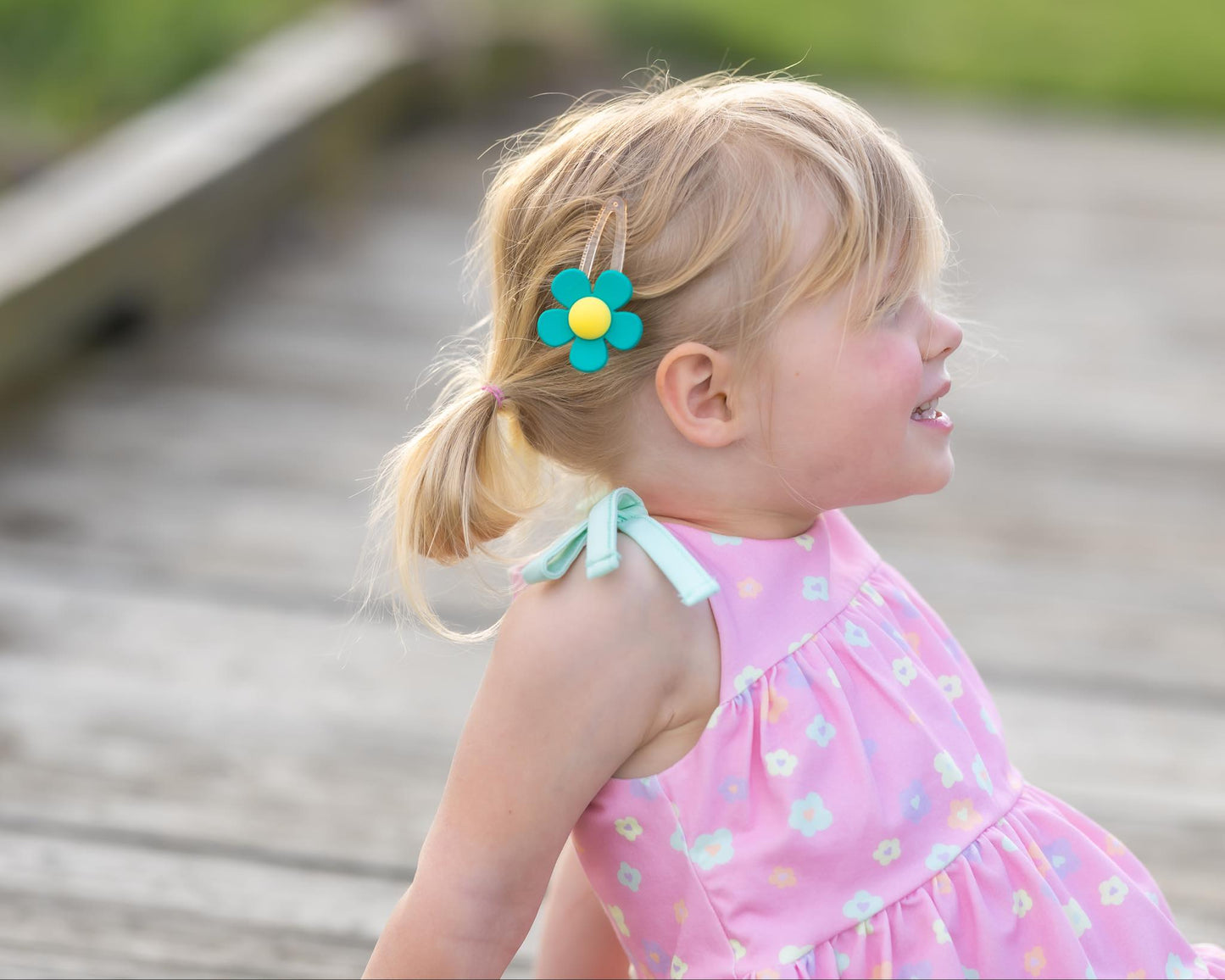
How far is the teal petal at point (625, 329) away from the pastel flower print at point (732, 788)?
0.28m

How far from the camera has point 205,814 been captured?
1.48 m

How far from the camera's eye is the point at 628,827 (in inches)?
37.1

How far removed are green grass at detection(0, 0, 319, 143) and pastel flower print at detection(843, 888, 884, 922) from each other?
2867 millimetres

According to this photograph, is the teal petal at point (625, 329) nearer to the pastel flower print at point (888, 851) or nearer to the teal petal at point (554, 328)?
the teal petal at point (554, 328)

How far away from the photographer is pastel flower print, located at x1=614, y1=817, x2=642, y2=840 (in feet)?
3.08

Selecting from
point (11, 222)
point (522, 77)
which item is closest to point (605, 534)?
point (11, 222)

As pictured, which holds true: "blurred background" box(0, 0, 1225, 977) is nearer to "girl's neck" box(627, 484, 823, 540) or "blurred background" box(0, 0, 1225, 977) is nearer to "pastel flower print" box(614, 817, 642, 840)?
"girl's neck" box(627, 484, 823, 540)

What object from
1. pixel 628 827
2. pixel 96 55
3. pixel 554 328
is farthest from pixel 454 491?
pixel 96 55

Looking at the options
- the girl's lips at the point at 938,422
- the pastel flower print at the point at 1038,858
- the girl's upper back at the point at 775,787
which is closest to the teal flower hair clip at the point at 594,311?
the girl's upper back at the point at 775,787

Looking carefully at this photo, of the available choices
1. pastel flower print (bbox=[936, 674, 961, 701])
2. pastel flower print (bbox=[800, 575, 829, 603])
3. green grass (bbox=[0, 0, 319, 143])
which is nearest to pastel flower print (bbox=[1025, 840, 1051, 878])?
pastel flower print (bbox=[936, 674, 961, 701])

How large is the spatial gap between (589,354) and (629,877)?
337 millimetres

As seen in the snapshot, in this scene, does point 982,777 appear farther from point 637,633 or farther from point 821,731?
point 637,633

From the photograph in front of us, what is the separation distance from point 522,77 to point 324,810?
338 centimetres

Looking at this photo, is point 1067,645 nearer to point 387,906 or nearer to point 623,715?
point 387,906
